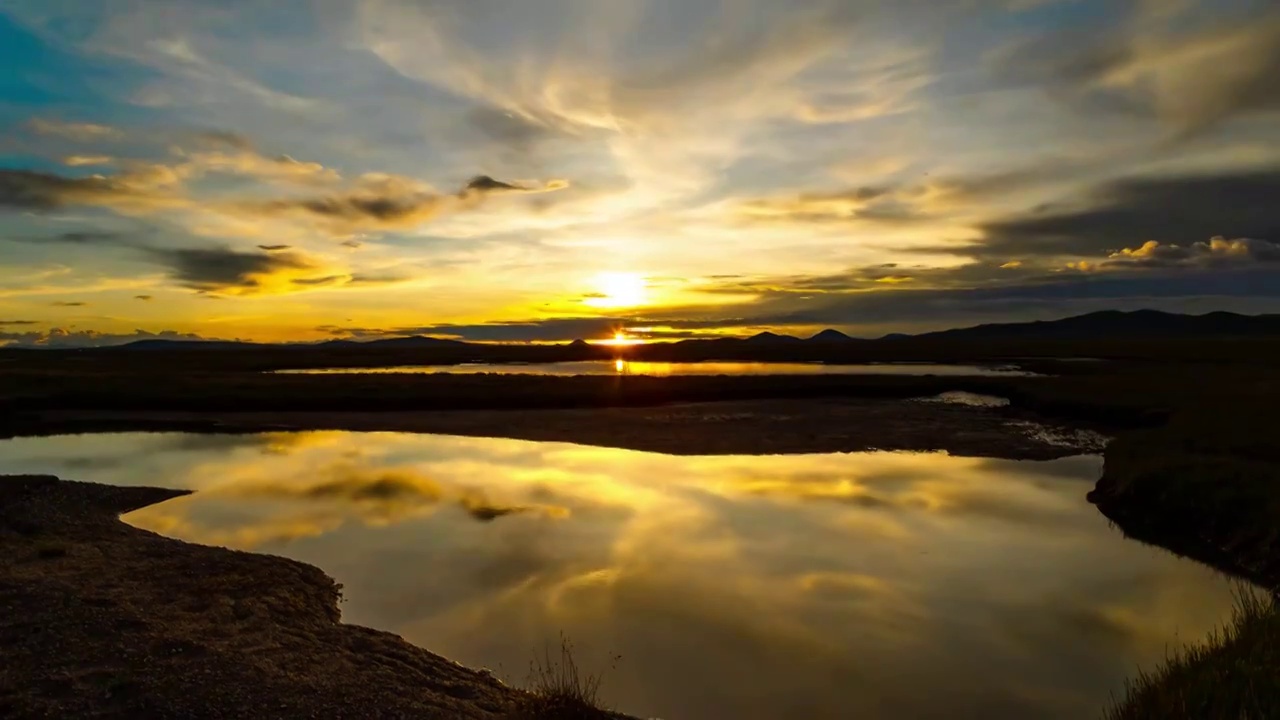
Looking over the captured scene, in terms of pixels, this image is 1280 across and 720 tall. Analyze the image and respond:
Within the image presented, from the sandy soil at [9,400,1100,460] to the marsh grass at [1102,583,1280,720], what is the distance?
67.0 feet

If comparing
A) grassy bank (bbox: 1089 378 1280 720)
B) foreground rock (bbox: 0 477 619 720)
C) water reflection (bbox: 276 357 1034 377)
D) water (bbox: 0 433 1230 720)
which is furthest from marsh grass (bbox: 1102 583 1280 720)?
water reflection (bbox: 276 357 1034 377)

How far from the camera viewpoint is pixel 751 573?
13688mm

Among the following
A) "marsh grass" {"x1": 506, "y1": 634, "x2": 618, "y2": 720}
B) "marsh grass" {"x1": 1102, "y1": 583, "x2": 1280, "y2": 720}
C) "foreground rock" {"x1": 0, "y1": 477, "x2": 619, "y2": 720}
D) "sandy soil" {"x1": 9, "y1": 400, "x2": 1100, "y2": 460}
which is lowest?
"sandy soil" {"x1": 9, "y1": 400, "x2": 1100, "y2": 460}

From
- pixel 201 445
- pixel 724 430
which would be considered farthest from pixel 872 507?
pixel 201 445

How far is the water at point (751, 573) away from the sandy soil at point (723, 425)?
439 centimetres

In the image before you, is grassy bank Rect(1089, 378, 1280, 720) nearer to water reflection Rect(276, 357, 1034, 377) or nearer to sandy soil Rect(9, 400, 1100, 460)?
sandy soil Rect(9, 400, 1100, 460)

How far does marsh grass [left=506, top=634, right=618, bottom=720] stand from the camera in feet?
26.1

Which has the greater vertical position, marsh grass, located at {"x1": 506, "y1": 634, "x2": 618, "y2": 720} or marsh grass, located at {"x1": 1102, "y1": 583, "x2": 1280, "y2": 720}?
marsh grass, located at {"x1": 1102, "y1": 583, "x2": 1280, "y2": 720}

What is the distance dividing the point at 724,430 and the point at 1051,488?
15.2 metres

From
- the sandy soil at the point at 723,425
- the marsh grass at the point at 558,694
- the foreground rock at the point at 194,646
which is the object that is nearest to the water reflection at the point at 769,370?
the sandy soil at the point at 723,425

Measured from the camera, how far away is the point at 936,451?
28.4m

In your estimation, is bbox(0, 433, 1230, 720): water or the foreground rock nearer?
the foreground rock

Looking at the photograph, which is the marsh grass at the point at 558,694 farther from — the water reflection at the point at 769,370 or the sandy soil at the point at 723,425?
the water reflection at the point at 769,370

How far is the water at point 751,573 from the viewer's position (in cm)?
959
